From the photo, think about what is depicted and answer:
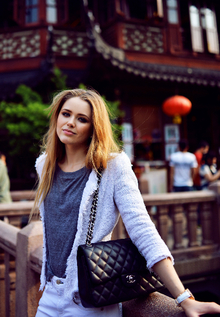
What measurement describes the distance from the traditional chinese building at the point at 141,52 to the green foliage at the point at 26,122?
6.08ft

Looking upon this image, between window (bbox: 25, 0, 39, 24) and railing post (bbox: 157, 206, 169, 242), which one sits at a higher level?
window (bbox: 25, 0, 39, 24)

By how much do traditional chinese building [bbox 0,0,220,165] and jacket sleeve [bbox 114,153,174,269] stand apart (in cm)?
636

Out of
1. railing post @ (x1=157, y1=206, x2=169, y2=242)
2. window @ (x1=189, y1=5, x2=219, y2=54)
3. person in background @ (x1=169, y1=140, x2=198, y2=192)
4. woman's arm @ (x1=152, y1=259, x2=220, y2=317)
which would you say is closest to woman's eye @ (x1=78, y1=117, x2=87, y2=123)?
woman's arm @ (x1=152, y1=259, x2=220, y2=317)

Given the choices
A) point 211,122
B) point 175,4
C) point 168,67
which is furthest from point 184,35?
point 211,122

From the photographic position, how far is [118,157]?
1283 mm

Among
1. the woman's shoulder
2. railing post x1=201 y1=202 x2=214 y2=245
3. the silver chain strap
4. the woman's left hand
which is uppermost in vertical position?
the woman's shoulder

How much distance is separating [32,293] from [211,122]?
8220 millimetres

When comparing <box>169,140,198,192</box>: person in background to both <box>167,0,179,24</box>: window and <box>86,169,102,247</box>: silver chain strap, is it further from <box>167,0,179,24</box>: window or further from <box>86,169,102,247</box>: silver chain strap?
<box>167,0,179,24</box>: window

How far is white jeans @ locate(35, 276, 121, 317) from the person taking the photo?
3.84 ft

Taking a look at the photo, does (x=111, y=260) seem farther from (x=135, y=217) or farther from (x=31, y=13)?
(x=31, y=13)

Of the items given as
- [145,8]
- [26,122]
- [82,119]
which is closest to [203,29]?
[145,8]

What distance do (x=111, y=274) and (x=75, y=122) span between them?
71 centimetres

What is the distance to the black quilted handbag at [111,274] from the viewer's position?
1.06m

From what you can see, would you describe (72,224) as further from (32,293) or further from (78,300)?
(32,293)
